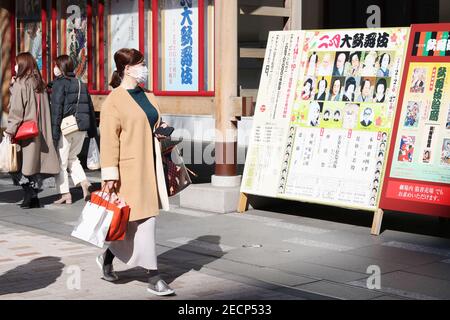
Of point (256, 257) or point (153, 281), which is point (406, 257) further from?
point (153, 281)

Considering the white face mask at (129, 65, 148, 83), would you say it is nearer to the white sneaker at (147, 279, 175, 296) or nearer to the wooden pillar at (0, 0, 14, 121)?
the white sneaker at (147, 279, 175, 296)

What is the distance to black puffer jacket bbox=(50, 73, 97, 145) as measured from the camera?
1051 centimetres

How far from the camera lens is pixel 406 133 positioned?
8.37 metres

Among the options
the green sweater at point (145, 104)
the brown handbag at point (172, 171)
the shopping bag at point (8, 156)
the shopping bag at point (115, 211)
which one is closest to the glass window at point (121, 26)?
the shopping bag at point (8, 156)

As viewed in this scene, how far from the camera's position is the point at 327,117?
904 centimetres

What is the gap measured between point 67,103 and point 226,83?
81.6 inches

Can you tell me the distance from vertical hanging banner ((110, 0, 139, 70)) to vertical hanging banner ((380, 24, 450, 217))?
19.3 ft

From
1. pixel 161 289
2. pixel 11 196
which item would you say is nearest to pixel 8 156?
pixel 11 196

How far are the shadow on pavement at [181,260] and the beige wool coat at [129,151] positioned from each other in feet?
2.65

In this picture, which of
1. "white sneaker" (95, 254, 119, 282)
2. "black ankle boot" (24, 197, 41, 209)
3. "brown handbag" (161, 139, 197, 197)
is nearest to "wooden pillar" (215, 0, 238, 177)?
"black ankle boot" (24, 197, 41, 209)

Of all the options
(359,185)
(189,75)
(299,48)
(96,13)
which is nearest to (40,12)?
(96,13)

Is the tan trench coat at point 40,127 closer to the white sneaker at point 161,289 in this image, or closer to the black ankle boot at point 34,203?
the black ankle boot at point 34,203

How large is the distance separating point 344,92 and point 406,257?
2125 mm

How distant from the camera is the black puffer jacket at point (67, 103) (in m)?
10.5
